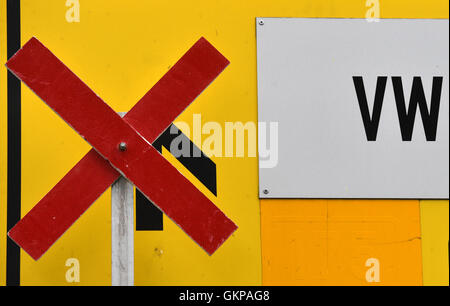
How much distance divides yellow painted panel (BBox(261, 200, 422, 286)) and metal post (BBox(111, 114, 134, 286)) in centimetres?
66

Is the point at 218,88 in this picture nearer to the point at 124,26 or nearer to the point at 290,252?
the point at 124,26

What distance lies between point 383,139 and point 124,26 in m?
0.93

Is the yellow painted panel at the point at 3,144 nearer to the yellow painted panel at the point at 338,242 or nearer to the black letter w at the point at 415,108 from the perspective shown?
the yellow painted panel at the point at 338,242

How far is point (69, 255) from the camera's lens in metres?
2.00

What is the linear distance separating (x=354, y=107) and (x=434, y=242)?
51cm

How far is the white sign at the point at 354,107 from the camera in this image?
207cm

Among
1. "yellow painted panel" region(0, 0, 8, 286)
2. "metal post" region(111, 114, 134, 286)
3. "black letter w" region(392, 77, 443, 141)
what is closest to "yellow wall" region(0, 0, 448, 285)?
"yellow painted panel" region(0, 0, 8, 286)

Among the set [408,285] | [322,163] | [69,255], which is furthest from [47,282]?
[408,285]

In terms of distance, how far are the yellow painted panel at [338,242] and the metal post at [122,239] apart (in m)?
0.66

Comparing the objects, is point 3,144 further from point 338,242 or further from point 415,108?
point 415,108

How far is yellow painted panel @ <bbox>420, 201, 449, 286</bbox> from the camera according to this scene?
206cm

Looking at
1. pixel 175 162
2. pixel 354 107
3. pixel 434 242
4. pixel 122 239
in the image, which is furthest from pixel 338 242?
pixel 122 239

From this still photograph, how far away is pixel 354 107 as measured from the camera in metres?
2.11

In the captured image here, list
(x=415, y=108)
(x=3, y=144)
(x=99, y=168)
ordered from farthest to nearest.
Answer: (x=415, y=108), (x=3, y=144), (x=99, y=168)
